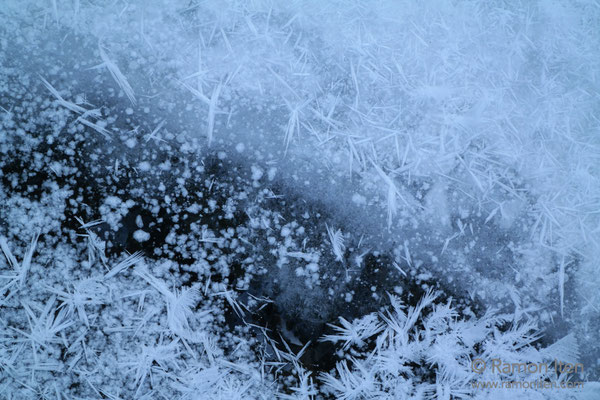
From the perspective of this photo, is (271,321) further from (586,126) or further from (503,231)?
(586,126)

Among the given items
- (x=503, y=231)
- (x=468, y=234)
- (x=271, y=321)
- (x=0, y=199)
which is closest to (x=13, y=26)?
(x=0, y=199)

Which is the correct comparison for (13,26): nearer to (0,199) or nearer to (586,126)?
(0,199)

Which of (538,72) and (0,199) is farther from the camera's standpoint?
(538,72)

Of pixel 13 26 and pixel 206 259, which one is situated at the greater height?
pixel 13 26

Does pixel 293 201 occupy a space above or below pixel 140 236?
above

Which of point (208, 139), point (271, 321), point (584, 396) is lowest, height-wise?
point (271, 321)

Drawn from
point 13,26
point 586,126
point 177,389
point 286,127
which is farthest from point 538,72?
point 13,26
